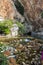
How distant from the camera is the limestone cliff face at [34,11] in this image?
2717 cm

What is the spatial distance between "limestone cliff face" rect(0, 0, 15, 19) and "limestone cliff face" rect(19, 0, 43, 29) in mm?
2552

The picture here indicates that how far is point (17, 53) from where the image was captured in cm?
1161

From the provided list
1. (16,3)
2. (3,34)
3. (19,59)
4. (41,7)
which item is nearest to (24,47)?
(19,59)

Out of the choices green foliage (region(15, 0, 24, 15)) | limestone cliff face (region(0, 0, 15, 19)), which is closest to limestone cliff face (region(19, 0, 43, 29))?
green foliage (region(15, 0, 24, 15))

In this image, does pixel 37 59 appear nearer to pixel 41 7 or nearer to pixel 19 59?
pixel 19 59

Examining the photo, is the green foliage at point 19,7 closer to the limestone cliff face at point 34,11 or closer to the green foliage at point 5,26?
the limestone cliff face at point 34,11

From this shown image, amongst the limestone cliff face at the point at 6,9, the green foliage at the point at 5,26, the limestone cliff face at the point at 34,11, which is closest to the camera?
the green foliage at the point at 5,26

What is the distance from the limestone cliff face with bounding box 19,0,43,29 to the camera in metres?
27.2

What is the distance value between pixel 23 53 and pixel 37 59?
85cm

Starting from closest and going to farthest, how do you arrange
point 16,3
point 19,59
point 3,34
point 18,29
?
point 19,59 < point 3,34 < point 18,29 < point 16,3

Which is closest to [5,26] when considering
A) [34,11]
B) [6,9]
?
[6,9]

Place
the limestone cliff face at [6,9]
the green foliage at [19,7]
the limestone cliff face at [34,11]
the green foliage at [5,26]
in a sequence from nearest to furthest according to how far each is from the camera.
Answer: the green foliage at [5,26]
the limestone cliff face at [6,9]
the green foliage at [19,7]
the limestone cliff face at [34,11]

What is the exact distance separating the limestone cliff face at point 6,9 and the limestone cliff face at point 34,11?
2.55 meters

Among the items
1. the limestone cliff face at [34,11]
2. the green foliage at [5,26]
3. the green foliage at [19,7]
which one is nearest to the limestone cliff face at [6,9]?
the green foliage at [19,7]
